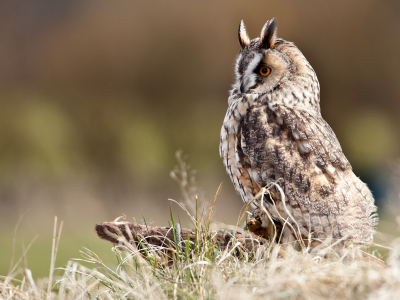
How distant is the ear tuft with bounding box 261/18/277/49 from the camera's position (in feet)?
5.48

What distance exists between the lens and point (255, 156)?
1.48 metres

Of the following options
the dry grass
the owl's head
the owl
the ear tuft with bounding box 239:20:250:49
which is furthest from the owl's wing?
the ear tuft with bounding box 239:20:250:49

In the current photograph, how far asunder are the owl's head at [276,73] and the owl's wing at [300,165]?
168mm

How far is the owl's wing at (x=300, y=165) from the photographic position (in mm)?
1431

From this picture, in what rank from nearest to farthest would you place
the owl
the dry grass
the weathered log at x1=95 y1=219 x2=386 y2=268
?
the dry grass
the weathered log at x1=95 y1=219 x2=386 y2=268
the owl

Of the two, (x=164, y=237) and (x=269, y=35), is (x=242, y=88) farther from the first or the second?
(x=164, y=237)

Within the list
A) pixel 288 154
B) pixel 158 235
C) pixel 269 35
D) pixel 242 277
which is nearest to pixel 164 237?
pixel 158 235

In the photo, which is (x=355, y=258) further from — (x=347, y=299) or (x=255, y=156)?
(x=255, y=156)

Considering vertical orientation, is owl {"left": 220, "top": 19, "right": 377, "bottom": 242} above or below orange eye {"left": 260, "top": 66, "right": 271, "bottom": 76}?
below

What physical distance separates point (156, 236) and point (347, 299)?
70 cm

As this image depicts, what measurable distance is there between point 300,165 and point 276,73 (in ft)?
1.55

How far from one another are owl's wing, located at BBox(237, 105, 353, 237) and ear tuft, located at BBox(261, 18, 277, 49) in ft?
1.15

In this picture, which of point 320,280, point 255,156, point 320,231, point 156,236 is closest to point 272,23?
point 255,156

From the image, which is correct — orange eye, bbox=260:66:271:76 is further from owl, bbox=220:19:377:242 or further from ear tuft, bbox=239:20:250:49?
ear tuft, bbox=239:20:250:49
